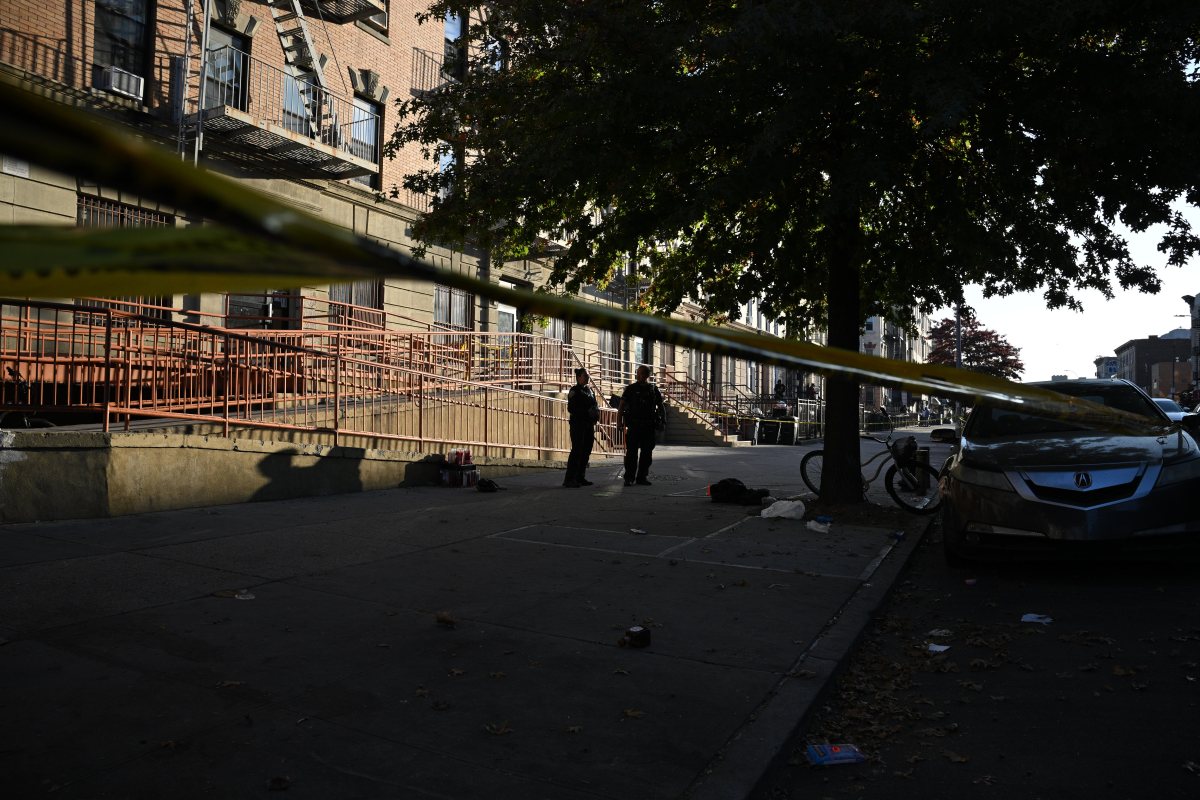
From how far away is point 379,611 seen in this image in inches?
212

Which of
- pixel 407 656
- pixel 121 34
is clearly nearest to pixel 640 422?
pixel 407 656

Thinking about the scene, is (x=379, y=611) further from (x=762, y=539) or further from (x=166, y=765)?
(x=762, y=539)

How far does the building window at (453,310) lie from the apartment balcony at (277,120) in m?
3.99

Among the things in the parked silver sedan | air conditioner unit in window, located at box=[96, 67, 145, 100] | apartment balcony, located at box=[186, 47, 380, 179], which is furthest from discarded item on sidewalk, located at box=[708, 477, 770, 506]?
air conditioner unit in window, located at box=[96, 67, 145, 100]

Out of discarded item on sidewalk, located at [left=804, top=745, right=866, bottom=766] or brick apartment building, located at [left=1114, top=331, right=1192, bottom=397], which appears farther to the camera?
brick apartment building, located at [left=1114, top=331, right=1192, bottom=397]

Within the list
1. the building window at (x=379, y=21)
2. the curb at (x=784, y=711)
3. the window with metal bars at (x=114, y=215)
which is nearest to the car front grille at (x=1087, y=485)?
the curb at (x=784, y=711)

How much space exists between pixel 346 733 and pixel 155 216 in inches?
563

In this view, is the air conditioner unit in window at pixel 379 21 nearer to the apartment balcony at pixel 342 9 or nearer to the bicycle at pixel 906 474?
the apartment balcony at pixel 342 9

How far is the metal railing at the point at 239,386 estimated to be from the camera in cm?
1029

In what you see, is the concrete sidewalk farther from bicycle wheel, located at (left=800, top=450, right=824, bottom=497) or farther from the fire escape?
the fire escape

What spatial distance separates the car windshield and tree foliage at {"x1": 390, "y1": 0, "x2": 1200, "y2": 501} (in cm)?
153

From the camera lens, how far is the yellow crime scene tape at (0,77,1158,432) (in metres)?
0.92

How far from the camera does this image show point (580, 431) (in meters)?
13.4

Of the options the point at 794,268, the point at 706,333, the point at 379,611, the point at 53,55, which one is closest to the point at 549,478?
the point at 794,268
